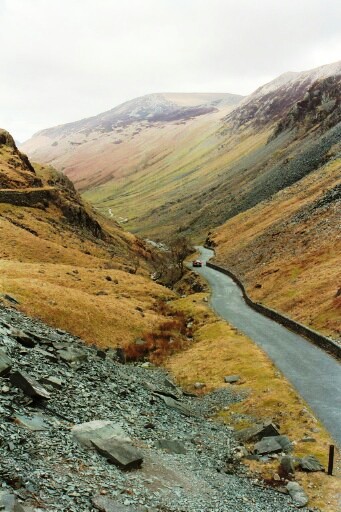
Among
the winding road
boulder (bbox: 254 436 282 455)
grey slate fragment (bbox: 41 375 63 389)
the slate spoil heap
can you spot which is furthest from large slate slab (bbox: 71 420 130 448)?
the winding road

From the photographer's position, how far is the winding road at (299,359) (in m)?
31.5

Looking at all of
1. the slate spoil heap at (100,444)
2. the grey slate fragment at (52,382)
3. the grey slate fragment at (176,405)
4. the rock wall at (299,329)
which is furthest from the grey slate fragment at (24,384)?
the rock wall at (299,329)

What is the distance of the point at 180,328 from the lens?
187 feet

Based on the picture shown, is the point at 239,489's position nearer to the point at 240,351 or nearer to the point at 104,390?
the point at 104,390

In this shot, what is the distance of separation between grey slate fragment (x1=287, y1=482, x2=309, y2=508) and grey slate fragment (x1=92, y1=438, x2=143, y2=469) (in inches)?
287

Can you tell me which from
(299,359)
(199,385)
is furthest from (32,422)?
(299,359)

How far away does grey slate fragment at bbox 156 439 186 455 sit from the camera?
23.0 m

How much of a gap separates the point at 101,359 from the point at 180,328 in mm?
23130

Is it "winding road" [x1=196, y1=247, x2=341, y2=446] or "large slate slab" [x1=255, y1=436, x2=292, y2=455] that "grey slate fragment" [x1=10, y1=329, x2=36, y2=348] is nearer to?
"large slate slab" [x1=255, y1=436, x2=292, y2=455]

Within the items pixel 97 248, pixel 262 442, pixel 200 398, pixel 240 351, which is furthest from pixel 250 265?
pixel 262 442

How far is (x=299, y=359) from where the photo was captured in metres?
43.3

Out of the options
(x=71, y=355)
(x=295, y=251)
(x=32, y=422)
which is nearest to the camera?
(x=32, y=422)

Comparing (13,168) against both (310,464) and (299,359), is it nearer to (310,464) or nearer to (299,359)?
(299,359)

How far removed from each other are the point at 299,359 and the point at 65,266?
3671 cm
